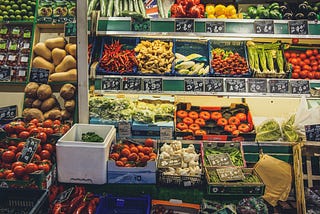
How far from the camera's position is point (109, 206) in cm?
328

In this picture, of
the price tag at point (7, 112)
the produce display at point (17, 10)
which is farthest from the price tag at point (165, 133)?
the produce display at point (17, 10)

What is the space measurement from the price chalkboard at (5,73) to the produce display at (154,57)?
162 cm

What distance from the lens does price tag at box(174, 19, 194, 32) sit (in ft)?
12.7

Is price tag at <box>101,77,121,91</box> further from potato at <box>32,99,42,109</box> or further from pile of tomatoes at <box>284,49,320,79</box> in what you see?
pile of tomatoes at <box>284,49,320,79</box>

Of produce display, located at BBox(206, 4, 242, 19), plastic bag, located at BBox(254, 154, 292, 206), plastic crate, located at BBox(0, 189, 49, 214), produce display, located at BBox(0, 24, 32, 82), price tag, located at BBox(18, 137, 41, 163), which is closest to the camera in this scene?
plastic crate, located at BBox(0, 189, 49, 214)

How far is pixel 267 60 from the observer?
415 cm

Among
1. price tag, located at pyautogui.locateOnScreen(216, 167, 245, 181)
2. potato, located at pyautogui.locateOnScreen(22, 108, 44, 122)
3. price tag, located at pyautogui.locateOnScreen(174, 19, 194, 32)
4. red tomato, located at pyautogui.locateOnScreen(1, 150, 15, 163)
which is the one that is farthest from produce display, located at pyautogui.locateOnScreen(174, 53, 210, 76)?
red tomato, located at pyautogui.locateOnScreen(1, 150, 15, 163)

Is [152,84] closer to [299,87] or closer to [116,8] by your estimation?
[116,8]

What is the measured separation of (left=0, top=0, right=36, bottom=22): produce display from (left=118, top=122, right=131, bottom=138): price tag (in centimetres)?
186

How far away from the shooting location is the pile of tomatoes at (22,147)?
320 centimetres

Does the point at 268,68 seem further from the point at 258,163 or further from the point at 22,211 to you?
the point at 22,211

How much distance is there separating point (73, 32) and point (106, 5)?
1.73 ft

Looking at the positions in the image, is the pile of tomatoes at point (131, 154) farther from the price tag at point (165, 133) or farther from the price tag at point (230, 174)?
the price tag at point (230, 174)

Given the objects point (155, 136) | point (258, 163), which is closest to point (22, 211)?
point (155, 136)
